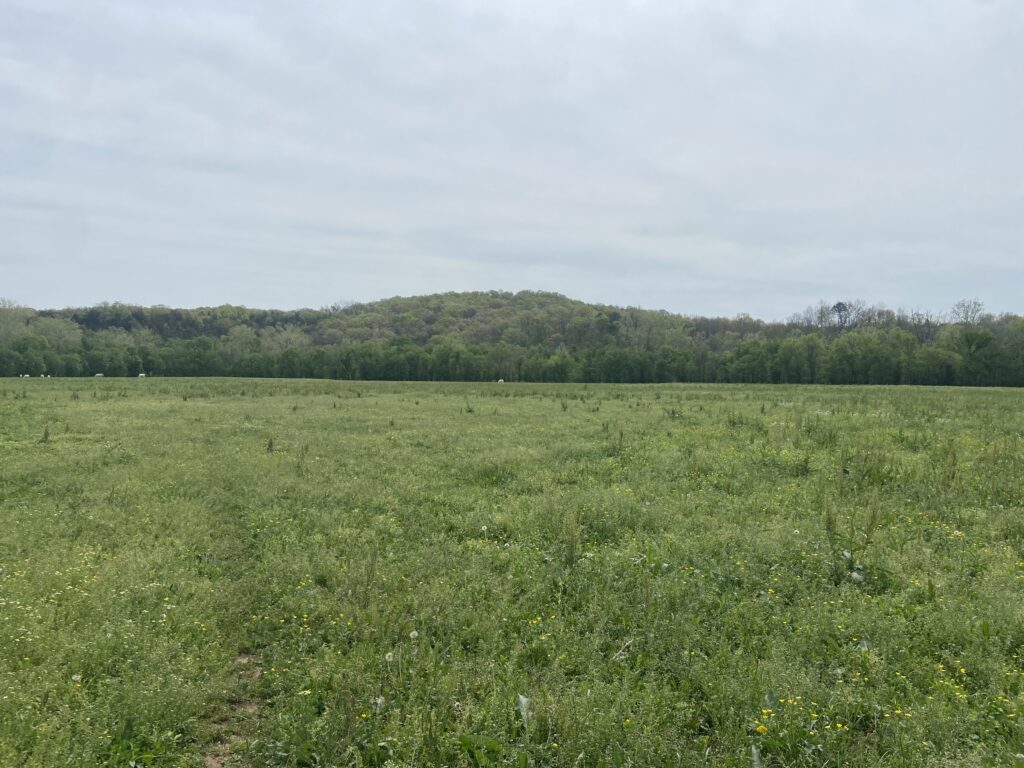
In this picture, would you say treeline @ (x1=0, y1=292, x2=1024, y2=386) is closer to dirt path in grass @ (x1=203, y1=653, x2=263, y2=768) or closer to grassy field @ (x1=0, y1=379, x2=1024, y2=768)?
grassy field @ (x1=0, y1=379, x2=1024, y2=768)

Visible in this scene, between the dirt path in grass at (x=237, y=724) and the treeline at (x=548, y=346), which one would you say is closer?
the dirt path in grass at (x=237, y=724)

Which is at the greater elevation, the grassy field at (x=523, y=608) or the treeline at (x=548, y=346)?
the treeline at (x=548, y=346)

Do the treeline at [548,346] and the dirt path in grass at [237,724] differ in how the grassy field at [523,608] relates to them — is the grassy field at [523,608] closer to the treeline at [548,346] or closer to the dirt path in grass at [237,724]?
the dirt path in grass at [237,724]

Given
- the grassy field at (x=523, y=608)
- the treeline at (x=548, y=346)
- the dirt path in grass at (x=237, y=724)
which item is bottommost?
the dirt path in grass at (x=237, y=724)

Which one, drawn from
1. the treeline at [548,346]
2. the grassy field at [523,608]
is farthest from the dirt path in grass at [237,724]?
the treeline at [548,346]

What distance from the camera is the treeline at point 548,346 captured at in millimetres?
77062

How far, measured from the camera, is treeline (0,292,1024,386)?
253 feet

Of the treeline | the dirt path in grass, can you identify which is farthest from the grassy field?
the treeline

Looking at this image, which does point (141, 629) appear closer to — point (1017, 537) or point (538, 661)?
point (538, 661)

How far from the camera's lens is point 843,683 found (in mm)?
6078

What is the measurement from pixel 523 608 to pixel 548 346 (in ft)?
415

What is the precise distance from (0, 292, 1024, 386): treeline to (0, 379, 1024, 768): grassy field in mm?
70586

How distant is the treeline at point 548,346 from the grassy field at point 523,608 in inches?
2779

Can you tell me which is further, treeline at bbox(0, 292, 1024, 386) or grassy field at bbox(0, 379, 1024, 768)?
treeline at bbox(0, 292, 1024, 386)
